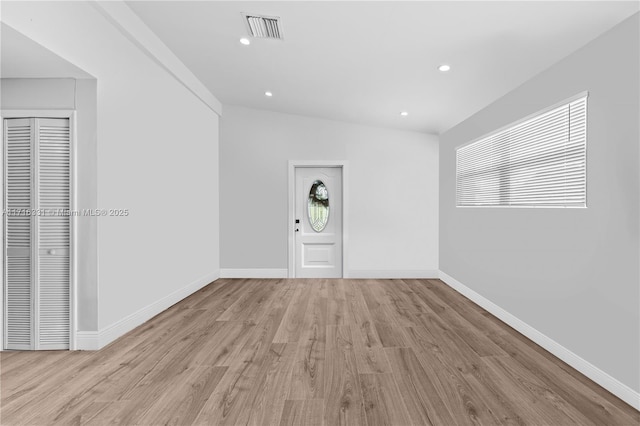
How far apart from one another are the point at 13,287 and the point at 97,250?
76 centimetres

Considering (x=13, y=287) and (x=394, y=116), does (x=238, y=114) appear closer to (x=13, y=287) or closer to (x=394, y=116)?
(x=394, y=116)

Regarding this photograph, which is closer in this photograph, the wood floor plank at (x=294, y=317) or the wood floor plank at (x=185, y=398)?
the wood floor plank at (x=185, y=398)

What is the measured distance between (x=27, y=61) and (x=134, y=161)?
3.50 feet

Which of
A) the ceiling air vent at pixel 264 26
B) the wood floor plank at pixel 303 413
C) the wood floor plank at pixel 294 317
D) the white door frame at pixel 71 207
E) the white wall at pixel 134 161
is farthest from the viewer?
the wood floor plank at pixel 294 317

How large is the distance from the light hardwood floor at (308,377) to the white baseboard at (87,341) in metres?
0.08

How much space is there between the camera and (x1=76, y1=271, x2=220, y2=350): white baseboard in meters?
2.69

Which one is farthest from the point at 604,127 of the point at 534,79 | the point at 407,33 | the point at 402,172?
the point at 402,172

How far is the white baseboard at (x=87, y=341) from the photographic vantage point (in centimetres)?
269

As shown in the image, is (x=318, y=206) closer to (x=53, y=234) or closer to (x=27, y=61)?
(x=53, y=234)

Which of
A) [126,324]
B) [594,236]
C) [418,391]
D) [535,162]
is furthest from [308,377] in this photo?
[535,162]

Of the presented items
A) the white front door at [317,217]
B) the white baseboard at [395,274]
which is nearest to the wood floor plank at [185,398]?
the white front door at [317,217]

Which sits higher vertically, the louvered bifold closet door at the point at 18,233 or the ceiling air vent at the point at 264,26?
the ceiling air vent at the point at 264,26

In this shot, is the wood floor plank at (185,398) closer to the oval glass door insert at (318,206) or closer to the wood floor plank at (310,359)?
the wood floor plank at (310,359)

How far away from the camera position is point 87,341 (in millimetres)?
2686
